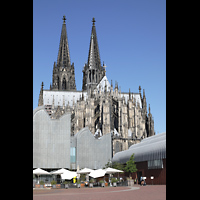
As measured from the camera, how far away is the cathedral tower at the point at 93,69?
314 ft

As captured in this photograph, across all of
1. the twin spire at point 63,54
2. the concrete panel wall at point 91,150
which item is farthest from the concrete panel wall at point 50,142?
the twin spire at point 63,54

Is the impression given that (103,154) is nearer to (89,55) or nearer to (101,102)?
(101,102)

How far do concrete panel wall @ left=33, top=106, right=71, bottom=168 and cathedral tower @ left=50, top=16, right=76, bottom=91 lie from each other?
163ft

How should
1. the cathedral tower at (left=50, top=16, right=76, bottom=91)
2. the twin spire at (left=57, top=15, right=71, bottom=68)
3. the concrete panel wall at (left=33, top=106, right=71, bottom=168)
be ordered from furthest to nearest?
the twin spire at (left=57, top=15, right=71, bottom=68) < the cathedral tower at (left=50, top=16, right=76, bottom=91) < the concrete panel wall at (left=33, top=106, right=71, bottom=168)

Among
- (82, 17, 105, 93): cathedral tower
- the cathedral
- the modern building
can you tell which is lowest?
the modern building

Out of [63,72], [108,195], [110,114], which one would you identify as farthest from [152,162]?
[63,72]

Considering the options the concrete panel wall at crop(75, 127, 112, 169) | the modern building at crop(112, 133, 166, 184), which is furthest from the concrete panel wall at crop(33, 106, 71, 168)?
the modern building at crop(112, 133, 166, 184)

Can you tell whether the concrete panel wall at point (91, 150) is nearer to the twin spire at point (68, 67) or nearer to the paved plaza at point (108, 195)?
the paved plaza at point (108, 195)

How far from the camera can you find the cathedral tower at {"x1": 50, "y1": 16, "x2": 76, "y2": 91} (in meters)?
101

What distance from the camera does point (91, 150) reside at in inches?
2185

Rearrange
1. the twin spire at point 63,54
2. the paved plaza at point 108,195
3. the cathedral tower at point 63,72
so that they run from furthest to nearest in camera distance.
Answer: the twin spire at point 63,54 → the cathedral tower at point 63,72 → the paved plaza at point 108,195

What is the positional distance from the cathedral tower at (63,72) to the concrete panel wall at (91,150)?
4631cm

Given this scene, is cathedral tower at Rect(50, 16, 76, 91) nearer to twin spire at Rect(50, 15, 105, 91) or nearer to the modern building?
twin spire at Rect(50, 15, 105, 91)

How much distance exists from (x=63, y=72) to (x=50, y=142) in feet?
174
